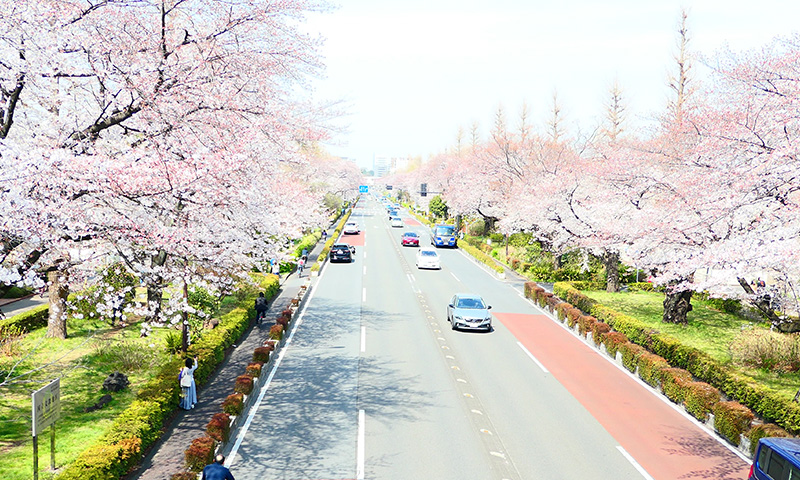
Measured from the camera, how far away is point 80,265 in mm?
11281

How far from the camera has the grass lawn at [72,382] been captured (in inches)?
461

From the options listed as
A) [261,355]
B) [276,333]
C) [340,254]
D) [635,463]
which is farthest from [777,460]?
[340,254]

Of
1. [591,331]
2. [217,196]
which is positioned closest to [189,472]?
[217,196]

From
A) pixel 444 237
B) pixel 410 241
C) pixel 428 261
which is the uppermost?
pixel 444 237

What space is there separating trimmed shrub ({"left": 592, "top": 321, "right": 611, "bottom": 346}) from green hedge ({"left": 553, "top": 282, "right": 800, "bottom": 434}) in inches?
46.8

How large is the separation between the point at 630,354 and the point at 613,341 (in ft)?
4.75

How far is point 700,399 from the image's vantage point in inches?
563

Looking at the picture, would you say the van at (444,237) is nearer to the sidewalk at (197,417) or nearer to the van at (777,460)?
the sidewalk at (197,417)

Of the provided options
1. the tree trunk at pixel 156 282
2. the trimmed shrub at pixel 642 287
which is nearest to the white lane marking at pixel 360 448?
the tree trunk at pixel 156 282

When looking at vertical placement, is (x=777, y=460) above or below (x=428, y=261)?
below

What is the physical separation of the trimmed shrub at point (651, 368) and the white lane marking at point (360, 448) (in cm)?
896

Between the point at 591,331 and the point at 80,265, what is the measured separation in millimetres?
18241

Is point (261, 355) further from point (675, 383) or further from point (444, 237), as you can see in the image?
point (444, 237)

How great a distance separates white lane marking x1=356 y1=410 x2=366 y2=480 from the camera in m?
11.2
